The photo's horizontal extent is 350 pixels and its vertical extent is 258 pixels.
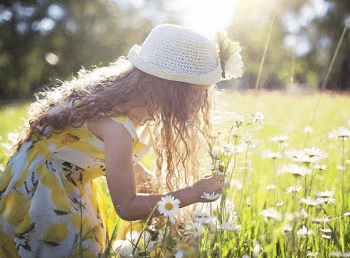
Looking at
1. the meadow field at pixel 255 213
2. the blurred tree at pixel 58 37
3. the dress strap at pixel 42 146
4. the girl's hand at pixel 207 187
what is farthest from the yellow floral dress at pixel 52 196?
the blurred tree at pixel 58 37

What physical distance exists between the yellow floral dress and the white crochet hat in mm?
256

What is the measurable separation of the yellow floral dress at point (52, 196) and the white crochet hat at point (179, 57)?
0.84 feet

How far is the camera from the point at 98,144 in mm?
1534

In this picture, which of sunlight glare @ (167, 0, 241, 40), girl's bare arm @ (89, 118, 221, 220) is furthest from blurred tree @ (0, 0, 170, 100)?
girl's bare arm @ (89, 118, 221, 220)

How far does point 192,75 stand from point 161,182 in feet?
2.44

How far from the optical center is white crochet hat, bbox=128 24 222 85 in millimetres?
1423

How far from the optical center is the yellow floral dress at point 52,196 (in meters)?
1.39

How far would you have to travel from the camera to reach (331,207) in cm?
173

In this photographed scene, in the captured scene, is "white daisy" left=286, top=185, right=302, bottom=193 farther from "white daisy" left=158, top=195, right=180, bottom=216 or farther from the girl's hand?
"white daisy" left=158, top=195, right=180, bottom=216

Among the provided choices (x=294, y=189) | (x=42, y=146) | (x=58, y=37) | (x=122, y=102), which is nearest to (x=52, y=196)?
(x=42, y=146)

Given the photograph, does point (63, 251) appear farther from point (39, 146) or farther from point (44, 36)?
point (44, 36)

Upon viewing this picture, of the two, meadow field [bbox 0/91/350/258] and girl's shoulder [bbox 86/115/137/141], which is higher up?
girl's shoulder [bbox 86/115/137/141]

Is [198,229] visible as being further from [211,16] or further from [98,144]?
[211,16]

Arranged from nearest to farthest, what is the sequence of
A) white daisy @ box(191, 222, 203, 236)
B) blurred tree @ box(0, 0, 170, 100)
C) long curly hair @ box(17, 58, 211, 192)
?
white daisy @ box(191, 222, 203, 236) → long curly hair @ box(17, 58, 211, 192) → blurred tree @ box(0, 0, 170, 100)
